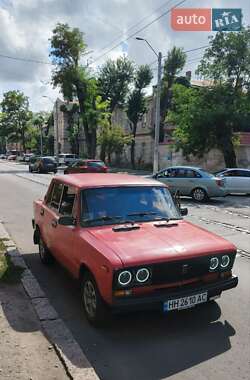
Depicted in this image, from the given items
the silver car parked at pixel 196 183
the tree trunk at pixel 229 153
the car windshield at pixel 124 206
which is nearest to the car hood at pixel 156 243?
the car windshield at pixel 124 206

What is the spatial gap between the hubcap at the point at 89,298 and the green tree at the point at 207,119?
22459mm

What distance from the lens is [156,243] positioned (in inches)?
184

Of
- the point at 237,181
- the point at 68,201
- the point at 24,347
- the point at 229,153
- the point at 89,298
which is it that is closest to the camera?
the point at 24,347

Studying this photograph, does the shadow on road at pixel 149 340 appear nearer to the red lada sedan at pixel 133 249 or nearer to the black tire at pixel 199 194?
the red lada sedan at pixel 133 249

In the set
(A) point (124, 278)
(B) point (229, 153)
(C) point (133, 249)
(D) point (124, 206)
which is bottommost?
(A) point (124, 278)

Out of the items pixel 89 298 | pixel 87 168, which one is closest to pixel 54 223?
pixel 89 298

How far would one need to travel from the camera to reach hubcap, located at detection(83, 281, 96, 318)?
15.4 ft

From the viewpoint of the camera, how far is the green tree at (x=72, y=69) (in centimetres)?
4706

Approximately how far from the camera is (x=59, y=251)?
19.6 feet

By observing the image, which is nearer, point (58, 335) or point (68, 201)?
point (58, 335)

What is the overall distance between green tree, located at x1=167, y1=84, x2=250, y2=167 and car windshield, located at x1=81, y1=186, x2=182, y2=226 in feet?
69.6

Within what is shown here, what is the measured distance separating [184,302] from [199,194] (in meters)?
13.1

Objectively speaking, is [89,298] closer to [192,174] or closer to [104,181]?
[104,181]

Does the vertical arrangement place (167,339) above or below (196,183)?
below
